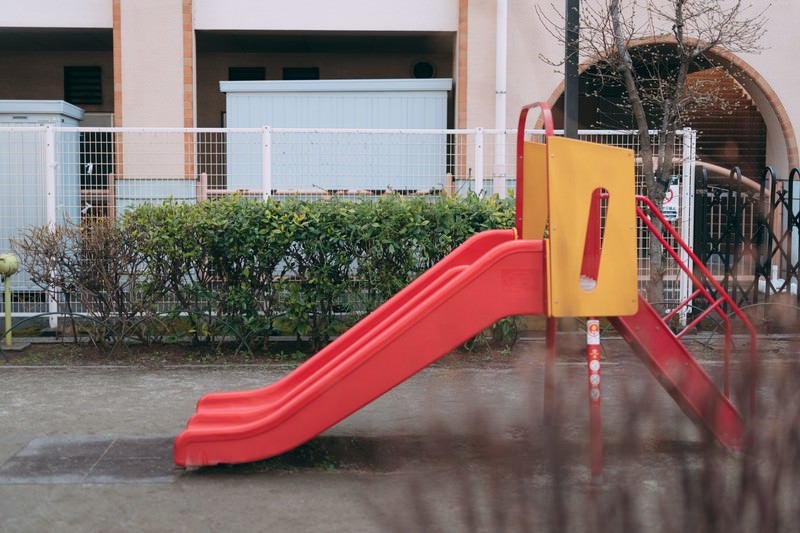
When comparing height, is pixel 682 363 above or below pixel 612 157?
below

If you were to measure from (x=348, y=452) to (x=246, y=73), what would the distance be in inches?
502

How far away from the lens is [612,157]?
5.74 m

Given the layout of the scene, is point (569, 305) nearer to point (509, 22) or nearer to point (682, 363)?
point (682, 363)

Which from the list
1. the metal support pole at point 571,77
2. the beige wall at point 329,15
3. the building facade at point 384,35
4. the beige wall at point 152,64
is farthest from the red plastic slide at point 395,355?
the beige wall at point 329,15

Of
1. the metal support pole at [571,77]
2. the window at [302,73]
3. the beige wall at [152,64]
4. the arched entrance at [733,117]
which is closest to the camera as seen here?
the metal support pole at [571,77]

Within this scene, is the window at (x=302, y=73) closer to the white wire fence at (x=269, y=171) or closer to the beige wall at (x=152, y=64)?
the beige wall at (x=152, y=64)

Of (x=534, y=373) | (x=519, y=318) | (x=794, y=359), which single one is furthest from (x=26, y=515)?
(x=519, y=318)

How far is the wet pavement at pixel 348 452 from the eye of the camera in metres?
2.29

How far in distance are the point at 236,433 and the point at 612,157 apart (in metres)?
2.78

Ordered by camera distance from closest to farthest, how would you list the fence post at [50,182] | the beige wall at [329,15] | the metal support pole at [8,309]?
1. the metal support pole at [8,309]
2. the fence post at [50,182]
3. the beige wall at [329,15]

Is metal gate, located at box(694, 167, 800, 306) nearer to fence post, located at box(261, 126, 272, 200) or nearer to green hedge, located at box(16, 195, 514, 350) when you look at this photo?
green hedge, located at box(16, 195, 514, 350)

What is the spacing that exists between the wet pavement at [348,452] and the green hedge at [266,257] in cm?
62

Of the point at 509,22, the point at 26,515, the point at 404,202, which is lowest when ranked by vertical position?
the point at 26,515

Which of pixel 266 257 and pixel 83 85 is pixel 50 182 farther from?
pixel 83 85
